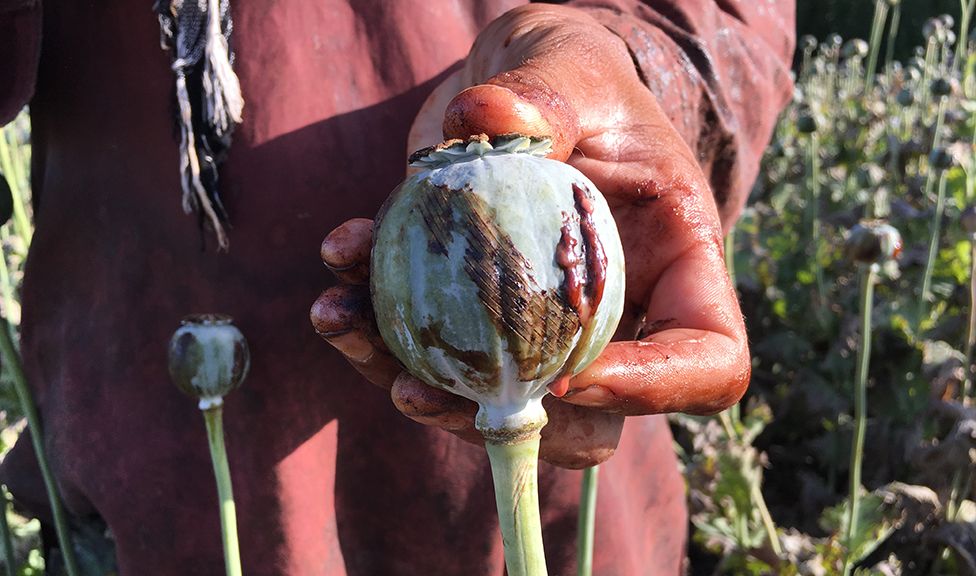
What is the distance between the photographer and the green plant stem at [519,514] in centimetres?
49

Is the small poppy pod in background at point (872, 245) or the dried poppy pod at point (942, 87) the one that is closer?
the small poppy pod in background at point (872, 245)

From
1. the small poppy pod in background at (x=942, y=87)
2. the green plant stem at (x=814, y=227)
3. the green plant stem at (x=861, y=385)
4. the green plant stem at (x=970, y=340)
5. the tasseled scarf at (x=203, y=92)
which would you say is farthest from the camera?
the green plant stem at (x=814, y=227)

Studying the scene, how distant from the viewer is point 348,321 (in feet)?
1.92

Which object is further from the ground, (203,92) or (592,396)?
(203,92)

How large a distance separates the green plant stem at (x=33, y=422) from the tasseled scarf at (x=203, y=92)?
197 mm

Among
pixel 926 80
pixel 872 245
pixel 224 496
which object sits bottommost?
pixel 926 80

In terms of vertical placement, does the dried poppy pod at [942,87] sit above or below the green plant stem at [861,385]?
above

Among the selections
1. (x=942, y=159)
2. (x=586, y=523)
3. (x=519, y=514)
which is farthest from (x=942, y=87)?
(x=519, y=514)

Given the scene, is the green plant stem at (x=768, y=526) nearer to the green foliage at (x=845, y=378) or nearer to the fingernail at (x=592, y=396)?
the green foliage at (x=845, y=378)

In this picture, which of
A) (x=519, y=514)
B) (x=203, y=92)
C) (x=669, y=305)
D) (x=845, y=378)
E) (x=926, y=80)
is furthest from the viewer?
(x=926, y=80)

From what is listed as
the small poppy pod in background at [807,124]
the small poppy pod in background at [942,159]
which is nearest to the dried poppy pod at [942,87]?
the small poppy pod in background at [807,124]

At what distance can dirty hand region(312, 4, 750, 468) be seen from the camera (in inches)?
23.0

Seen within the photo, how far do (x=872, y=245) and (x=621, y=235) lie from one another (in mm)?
1014

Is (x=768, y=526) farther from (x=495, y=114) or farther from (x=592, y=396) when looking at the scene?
(x=495, y=114)
